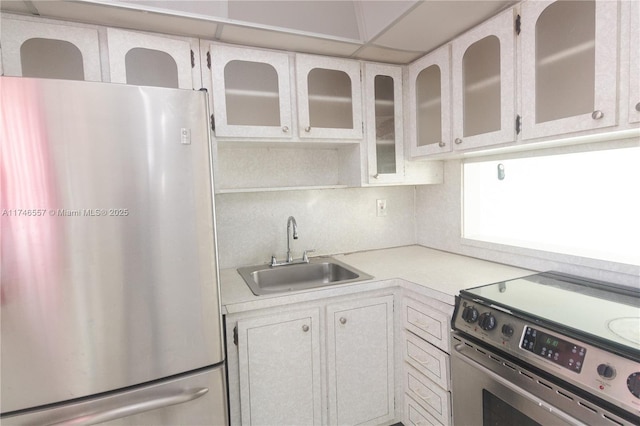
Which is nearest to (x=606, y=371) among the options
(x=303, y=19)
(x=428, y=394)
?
(x=428, y=394)

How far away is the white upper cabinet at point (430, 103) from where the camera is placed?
68.9 inches

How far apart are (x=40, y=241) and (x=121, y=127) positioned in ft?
1.36

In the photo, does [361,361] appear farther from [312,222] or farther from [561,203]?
[561,203]

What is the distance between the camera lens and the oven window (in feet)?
3.56

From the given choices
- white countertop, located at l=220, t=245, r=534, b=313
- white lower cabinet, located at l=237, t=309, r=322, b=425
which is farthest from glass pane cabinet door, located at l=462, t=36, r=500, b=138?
white lower cabinet, located at l=237, t=309, r=322, b=425

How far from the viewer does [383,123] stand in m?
1.99

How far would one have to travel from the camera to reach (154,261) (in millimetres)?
1065

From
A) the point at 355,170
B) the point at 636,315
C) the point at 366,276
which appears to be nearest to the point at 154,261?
the point at 366,276

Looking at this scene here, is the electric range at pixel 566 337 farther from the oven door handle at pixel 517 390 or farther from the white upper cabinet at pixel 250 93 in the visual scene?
the white upper cabinet at pixel 250 93

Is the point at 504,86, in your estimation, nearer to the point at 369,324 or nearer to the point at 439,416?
the point at 369,324

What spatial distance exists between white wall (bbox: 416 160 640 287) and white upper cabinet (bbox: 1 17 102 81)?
6.66 ft

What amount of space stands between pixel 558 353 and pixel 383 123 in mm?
1460

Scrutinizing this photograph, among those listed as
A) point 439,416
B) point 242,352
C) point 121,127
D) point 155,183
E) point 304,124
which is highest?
point 304,124

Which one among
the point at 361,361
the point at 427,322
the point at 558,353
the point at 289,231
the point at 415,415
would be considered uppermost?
the point at 289,231
